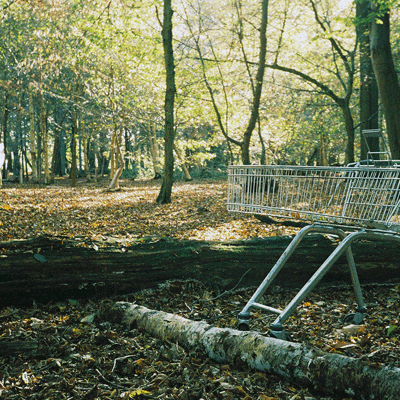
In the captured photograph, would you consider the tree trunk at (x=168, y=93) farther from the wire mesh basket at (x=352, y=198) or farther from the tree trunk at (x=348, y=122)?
the wire mesh basket at (x=352, y=198)

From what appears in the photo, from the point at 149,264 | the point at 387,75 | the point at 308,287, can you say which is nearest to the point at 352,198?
the point at 308,287

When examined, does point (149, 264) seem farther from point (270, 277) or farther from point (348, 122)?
point (348, 122)

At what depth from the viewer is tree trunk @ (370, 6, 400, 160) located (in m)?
9.59

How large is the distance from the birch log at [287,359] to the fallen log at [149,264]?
0.94 m

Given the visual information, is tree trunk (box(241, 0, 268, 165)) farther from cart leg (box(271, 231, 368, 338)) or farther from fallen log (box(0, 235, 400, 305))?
cart leg (box(271, 231, 368, 338))

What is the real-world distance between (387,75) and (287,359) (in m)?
8.83

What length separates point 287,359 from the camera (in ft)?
8.93

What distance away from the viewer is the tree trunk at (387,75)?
31.4 ft

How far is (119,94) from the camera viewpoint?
60.7 ft

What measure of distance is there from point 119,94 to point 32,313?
15858 mm

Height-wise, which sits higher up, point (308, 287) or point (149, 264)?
point (308, 287)

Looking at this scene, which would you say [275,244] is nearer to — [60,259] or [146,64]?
[60,259]

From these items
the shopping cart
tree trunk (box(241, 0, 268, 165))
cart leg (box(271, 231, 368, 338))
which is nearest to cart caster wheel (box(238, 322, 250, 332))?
the shopping cart

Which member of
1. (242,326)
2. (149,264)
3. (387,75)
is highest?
(387,75)
